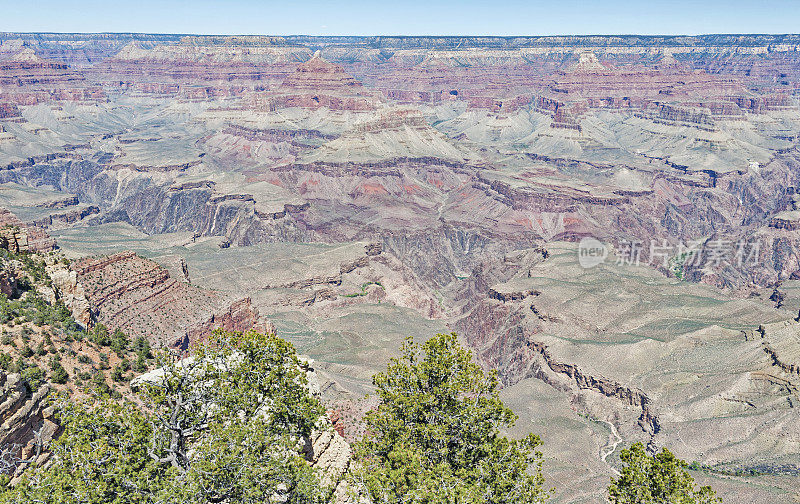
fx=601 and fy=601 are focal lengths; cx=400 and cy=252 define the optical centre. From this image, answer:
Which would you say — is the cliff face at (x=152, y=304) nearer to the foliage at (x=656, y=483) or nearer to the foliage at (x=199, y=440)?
the foliage at (x=199, y=440)

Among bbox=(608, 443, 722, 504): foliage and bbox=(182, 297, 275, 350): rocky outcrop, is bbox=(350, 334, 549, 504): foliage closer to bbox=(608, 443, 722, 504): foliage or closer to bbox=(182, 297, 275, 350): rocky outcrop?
bbox=(608, 443, 722, 504): foliage

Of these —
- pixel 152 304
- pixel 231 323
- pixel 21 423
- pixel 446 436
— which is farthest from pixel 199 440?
pixel 152 304

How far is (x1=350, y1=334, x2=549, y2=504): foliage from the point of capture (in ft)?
90.0

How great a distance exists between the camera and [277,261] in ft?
436

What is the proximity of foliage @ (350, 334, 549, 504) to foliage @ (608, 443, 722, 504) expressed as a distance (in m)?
3.94

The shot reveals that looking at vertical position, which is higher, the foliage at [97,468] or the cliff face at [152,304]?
the foliage at [97,468]

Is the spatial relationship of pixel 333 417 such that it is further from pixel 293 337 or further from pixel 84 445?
pixel 293 337

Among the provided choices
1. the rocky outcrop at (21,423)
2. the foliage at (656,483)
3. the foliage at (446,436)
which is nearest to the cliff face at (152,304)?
the rocky outcrop at (21,423)

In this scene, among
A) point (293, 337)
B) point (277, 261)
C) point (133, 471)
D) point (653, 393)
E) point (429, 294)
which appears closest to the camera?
point (133, 471)

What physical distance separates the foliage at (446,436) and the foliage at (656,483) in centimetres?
394

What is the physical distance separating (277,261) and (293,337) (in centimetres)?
3633

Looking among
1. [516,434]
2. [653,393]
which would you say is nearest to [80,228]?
[516,434]

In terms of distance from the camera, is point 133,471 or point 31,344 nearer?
point 133,471

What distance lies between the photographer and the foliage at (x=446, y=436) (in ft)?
90.0
